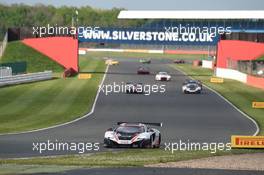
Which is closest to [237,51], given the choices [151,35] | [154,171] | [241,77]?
[151,35]

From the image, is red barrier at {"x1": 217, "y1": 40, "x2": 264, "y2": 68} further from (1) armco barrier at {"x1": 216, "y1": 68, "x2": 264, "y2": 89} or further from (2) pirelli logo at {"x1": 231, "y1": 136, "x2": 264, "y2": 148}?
(2) pirelli logo at {"x1": 231, "y1": 136, "x2": 264, "y2": 148}

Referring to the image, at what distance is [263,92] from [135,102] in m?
15.2

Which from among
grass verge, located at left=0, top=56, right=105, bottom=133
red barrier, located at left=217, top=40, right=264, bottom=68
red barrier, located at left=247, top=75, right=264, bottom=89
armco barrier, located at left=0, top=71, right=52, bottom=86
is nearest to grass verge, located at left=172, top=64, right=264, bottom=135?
red barrier, located at left=247, top=75, right=264, bottom=89

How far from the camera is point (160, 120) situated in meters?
42.9

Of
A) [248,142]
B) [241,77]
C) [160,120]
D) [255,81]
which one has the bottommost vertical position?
[241,77]

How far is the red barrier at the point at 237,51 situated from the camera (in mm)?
92562

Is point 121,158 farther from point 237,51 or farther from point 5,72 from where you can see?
point 237,51

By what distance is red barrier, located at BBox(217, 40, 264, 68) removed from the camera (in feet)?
304

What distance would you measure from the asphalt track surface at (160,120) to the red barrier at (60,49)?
2848cm

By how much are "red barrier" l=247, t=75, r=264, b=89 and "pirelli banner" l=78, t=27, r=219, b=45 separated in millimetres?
12857

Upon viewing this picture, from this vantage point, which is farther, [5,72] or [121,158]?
[5,72]

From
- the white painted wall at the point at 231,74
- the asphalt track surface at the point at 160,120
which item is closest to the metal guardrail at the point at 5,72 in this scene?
the asphalt track surface at the point at 160,120

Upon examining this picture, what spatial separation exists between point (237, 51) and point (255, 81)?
25.3 metres

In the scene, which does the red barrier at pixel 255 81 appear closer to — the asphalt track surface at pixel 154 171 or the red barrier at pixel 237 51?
the red barrier at pixel 237 51
